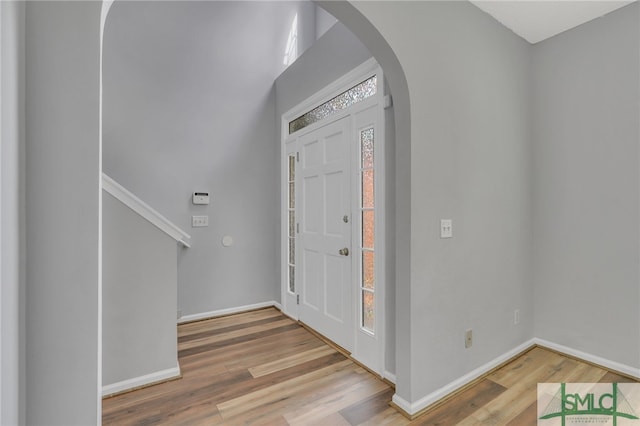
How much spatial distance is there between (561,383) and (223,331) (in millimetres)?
2727

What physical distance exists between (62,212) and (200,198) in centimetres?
231

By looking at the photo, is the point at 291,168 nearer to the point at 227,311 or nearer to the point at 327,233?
the point at 327,233

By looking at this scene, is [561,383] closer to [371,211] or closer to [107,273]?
[371,211]

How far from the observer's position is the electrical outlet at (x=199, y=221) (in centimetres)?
324

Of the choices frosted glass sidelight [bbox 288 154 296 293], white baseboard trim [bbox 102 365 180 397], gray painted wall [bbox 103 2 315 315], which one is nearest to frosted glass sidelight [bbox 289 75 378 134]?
frosted glass sidelight [bbox 288 154 296 293]

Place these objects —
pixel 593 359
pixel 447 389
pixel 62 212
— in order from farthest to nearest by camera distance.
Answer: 1. pixel 593 359
2. pixel 447 389
3. pixel 62 212

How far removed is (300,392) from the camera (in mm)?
1945

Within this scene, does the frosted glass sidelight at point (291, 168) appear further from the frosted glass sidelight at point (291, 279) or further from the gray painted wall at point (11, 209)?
the gray painted wall at point (11, 209)

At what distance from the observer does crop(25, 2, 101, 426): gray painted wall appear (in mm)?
939

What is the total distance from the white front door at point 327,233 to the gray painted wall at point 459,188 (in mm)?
740

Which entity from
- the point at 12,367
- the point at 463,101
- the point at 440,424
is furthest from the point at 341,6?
the point at 440,424

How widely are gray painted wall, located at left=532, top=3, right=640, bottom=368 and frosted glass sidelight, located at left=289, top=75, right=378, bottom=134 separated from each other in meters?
1.51

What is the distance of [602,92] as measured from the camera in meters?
2.24

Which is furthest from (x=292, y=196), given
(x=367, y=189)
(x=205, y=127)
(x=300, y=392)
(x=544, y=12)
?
(x=544, y=12)
